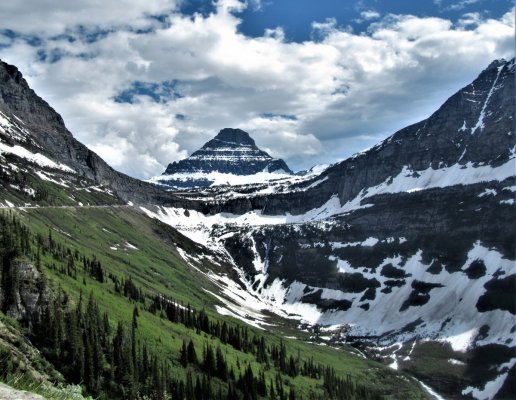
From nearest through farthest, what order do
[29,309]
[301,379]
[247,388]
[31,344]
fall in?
[31,344], [29,309], [247,388], [301,379]

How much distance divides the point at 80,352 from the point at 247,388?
172ft

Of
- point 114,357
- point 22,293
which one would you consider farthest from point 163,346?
point 22,293

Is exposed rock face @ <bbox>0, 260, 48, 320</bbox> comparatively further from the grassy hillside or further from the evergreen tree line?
the grassy hillside

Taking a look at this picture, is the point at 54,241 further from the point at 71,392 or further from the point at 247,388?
the point at 71,392

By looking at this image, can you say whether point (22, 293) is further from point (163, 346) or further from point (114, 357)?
point (163, 346)

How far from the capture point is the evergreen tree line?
112250 millimetres

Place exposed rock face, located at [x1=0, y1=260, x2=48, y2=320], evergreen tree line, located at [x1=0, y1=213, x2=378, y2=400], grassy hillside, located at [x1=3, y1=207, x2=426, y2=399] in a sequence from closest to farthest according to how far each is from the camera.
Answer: evergreen tree line, located at [x1=0, y1=213, x2=378, y2=400] < exposed rock face, located at [x1=0, y1=260, x2=48, y2=320] < grassy hillside, located at [x1=3, y1=207, x2=426, y2=399]

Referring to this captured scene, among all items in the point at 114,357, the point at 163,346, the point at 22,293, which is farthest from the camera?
the point at 163,346

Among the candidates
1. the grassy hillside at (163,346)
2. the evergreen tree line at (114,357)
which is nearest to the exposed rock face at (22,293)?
the evergreen tree line at (114,357)

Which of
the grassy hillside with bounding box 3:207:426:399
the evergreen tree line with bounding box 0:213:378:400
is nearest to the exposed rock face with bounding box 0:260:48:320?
the evergreen tree line with bounding box 0:213:378:400

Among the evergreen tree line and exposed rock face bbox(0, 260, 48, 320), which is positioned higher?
exposed rock face bbox(0, 260, 48, 320)

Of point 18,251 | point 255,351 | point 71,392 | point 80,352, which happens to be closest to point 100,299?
point 18,251

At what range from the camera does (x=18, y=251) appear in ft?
416

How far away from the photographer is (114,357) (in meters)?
122
